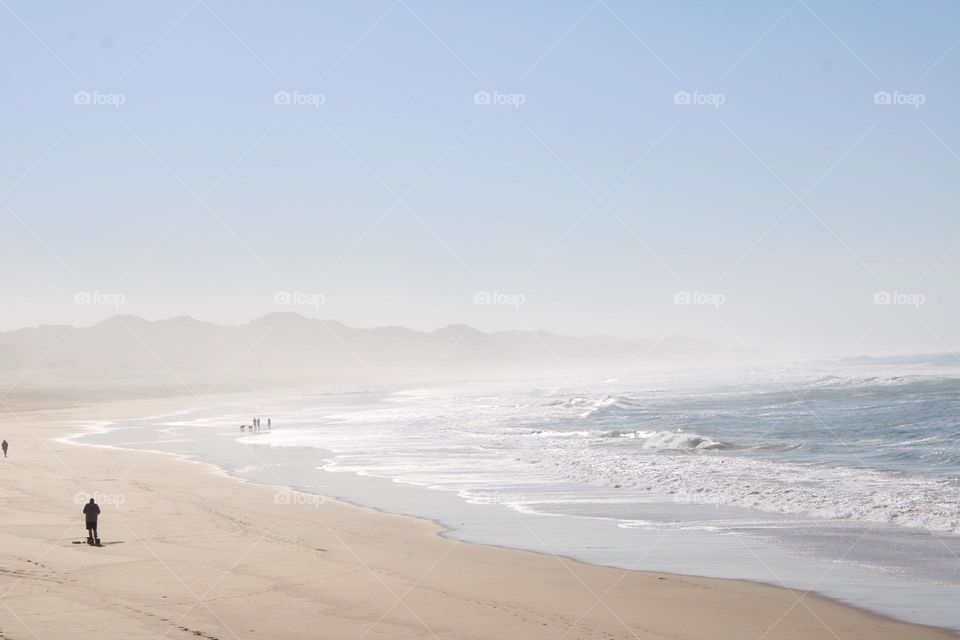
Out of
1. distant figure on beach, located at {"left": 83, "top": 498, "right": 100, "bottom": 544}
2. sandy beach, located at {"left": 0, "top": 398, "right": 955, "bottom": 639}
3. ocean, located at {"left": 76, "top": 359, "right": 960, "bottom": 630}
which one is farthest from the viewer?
distant figure on beach, located at {"left": 83, "top": 498, "right": 100, "bottom": 544}

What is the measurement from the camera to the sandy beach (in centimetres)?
1034

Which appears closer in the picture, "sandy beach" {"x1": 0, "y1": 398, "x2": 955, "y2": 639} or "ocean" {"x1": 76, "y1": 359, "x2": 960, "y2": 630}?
"sandy beach" {"x1": 0, "y1": 398, "x2": 955, "y2": 639}

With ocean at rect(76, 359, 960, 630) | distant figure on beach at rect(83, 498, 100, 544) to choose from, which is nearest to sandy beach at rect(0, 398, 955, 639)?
distant figure on beach at rect(83, 498, 100, 544)

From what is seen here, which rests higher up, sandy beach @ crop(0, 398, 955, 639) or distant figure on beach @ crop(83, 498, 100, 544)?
distant figure on beach @ crop(83, 498, 100, 544)

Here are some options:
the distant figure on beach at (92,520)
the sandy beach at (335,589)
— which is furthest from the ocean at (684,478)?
the distant figure on beach at (92,520)

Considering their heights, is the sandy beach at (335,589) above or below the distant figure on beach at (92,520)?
below

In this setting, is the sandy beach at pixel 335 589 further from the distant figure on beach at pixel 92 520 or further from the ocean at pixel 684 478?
the ocean at pixel 684 478

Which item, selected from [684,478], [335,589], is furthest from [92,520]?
[684,478]

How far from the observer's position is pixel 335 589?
483 inches

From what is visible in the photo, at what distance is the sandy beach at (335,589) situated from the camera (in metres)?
10.3

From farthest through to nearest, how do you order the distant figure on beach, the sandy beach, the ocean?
1. the distant figure on beach
2. the ocean
3. the sandy beach

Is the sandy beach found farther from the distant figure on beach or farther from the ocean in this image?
the ocean

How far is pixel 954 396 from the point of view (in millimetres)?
45812

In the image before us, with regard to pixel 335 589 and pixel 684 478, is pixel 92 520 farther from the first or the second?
pixel 684 478
